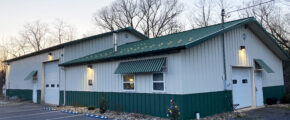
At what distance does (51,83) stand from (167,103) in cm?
1080

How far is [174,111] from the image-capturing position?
7672mm

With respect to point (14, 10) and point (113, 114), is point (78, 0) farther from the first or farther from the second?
point (113, 114)

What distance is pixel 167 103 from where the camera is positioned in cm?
923

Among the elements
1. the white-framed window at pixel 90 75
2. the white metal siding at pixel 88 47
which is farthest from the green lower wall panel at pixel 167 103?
the white metal siding at pixel 88 47

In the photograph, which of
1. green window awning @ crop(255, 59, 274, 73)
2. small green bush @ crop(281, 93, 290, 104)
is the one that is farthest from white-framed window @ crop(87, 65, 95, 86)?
small green bush @ crop(281, 93, 290, 104)

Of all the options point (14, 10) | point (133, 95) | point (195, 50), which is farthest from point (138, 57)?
point (14, 10)

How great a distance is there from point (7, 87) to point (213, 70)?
22298mm

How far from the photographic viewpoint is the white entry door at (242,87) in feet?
37.1

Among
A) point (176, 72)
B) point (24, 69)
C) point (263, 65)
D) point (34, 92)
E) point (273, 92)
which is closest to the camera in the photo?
point (176, 72)

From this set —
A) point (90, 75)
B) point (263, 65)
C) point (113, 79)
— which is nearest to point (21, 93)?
point (90, 75)

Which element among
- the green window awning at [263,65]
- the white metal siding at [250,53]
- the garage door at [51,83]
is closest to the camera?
the white metal siding at [250,53]

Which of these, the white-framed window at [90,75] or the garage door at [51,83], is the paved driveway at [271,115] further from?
the garage door at [51,83]

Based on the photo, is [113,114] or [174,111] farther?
[113,114]

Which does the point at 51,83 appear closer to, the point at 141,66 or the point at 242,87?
the point at 141,66
